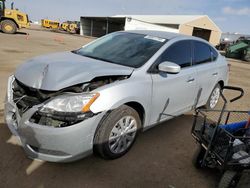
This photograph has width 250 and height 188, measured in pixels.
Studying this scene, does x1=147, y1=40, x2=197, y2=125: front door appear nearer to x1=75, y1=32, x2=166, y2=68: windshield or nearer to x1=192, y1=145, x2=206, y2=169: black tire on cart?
x1=75, y1=32, x2=166, y2=68: windshield

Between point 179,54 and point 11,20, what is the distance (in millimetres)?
20021

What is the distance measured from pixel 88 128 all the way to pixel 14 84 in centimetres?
121

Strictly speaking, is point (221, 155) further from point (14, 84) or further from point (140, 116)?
point (14, 84)

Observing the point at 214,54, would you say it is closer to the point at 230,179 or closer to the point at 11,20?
the point at 230,179

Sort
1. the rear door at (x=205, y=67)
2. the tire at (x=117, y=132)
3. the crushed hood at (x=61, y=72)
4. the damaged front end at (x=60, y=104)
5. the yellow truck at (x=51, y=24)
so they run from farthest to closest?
the yellow truck at (x=51, y=24)
the rear door at (x=205, y=67)
the tire at (x=117, y=132)
the crushed hood at (x=61, y=72)
the damaged front end at (x=60, y=104)

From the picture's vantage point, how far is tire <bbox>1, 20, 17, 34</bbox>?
19.1 meters

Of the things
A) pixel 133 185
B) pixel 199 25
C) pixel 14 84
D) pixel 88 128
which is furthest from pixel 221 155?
pixel 199 25

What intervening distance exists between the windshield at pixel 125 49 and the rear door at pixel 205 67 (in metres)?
0.90

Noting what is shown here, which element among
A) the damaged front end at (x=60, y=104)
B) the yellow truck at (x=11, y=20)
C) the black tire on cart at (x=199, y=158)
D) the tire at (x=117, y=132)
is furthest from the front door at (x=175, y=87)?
the yellow truck at (x=11, y=20)

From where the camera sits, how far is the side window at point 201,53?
154 inches

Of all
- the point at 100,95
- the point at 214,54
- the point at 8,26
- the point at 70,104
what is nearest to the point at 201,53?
the point at 214,54

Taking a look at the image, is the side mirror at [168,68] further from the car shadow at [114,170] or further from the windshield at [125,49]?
the car shadow at [114,170]

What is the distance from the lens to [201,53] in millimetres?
4098

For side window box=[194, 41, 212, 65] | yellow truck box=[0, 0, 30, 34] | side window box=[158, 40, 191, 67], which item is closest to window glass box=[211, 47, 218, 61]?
side window box=[194, 41, 212, 65]
